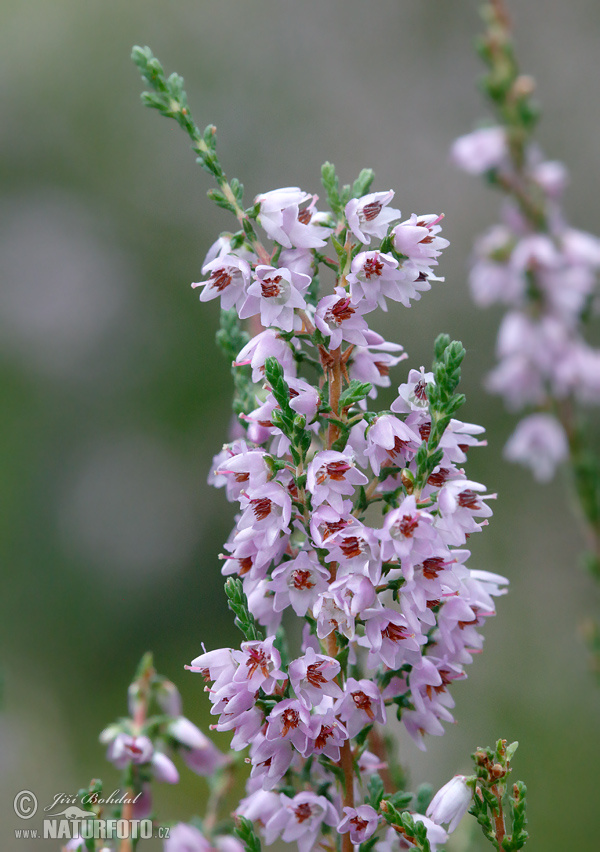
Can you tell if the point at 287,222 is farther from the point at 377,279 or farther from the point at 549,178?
the point at 549,178

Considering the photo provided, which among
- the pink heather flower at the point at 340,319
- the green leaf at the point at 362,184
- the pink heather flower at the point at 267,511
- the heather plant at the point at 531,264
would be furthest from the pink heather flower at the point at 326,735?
the heather plant at the point at 531,264

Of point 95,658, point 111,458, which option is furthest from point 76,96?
point 95,658

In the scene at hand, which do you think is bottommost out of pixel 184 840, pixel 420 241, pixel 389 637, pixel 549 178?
pixel 184 840

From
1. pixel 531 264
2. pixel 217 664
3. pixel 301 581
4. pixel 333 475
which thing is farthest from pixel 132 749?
pixel 531 264

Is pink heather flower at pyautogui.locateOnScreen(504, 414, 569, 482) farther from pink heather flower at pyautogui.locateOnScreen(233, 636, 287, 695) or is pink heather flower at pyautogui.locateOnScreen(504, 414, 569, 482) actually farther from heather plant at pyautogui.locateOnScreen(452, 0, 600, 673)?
pink heather flower at pyautogui.locateOnScreen(233, 636, 287, 695)

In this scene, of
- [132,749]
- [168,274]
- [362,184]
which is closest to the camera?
[362,184]

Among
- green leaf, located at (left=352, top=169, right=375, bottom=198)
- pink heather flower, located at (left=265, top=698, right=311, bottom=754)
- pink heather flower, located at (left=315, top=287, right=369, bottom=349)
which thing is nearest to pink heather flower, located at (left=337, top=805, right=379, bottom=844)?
pink heather flower, located at (left=265, top=698, right=311, bottom=754)

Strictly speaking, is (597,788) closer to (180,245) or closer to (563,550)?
(563,550)
